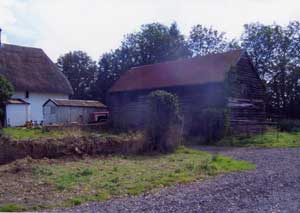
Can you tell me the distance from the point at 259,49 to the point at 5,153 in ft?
141

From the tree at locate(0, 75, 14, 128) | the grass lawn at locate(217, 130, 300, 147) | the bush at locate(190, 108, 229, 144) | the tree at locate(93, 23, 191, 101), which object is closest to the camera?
the grass lawn at locate(217, 130, 300, 147)

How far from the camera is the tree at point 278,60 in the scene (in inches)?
1791

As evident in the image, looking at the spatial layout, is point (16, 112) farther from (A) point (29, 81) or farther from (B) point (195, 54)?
(B) point (195, 54)

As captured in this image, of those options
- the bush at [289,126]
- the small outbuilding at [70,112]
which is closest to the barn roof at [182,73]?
the small outbuilding at [70,112]

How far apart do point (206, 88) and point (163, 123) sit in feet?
44.5

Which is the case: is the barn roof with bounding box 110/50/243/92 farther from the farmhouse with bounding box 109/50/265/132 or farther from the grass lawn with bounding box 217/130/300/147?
the grass lawn with bounding box 217/130/300/147

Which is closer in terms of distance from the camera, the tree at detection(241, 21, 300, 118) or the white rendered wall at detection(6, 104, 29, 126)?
Result: the white rendered wall at detection(6, 104, 29, 126)

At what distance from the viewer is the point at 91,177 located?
10.5m

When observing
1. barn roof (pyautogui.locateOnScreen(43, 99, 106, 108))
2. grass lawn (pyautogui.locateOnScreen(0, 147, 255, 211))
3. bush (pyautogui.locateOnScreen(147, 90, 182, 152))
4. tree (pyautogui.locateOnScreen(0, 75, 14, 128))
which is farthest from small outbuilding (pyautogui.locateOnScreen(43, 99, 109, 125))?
grass lawn (pyautogui.locateOnScreen(0, 147, 255, 211))

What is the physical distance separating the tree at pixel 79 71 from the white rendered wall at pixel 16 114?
2545cm

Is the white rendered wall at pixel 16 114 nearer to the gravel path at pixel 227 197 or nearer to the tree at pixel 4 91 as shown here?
the tree at pixel 4 91

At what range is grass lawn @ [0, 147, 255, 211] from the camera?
324 inches

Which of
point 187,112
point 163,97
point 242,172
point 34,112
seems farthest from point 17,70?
point 242,172

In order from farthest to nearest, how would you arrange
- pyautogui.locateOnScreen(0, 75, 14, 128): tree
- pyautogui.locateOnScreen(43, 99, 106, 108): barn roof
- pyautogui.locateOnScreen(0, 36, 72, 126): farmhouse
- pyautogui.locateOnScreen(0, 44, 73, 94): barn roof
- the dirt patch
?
pyautogui.locateOnScreen(0, 44, 73, 94): barn roof
pyautogui.locateOnScreen(43, 99, 106, 108): barn roof
pyautogui.locateOnScreen(0, 36, 72, 126): farmhouse
pyautogui.locateOnScreen(0, 75, 14, 128): tree
the dirt patch
